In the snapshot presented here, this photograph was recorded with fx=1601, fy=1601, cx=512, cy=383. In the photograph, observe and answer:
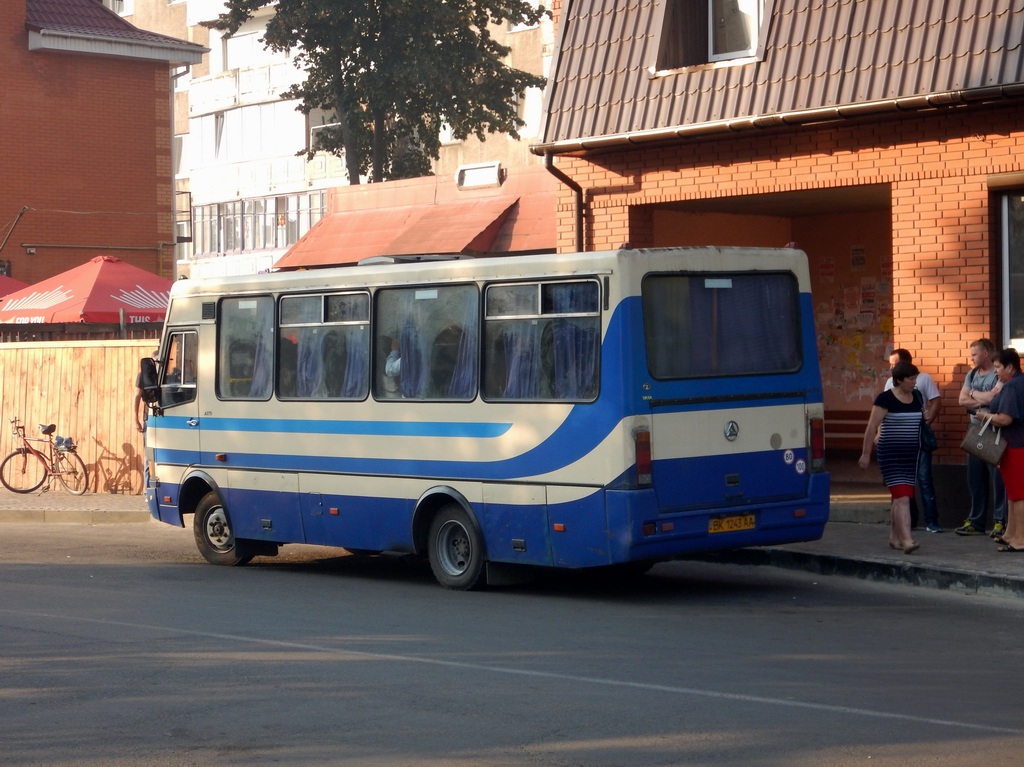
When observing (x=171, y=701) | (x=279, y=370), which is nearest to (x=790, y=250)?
(x=279, y=370)

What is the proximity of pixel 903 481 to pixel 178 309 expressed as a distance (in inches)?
276

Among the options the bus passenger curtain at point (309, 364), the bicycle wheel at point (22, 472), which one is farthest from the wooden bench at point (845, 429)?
the bicycle wheel at point (22, 472)

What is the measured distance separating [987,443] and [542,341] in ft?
14.1

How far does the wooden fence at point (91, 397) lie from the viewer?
882 inches

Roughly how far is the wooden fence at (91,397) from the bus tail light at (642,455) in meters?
11.9

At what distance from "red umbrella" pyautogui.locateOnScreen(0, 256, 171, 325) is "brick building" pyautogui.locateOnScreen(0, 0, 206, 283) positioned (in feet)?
32.8

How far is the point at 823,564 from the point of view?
1362 cm

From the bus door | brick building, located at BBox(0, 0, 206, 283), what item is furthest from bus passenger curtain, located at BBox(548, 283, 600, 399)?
brick building, located at BBox(0, 0, 206, 283)

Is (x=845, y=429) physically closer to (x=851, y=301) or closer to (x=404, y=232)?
(x=851, y=301)

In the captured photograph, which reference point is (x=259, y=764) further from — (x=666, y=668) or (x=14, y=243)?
(x=14, y=243)

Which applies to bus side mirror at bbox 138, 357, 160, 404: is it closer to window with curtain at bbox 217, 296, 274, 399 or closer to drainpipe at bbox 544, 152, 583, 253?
window with curtain at bbox 217, 296, 274, 399

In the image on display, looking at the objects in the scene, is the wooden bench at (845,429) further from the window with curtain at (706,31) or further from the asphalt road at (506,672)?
the asphalt road at (506,672)

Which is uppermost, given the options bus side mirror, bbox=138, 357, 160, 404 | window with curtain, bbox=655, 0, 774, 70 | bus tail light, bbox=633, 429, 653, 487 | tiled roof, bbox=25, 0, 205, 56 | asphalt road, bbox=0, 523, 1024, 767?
tiled roof, bbox=25, 0, 205, 56

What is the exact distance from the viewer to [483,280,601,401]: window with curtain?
11.8m
